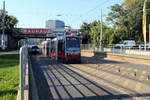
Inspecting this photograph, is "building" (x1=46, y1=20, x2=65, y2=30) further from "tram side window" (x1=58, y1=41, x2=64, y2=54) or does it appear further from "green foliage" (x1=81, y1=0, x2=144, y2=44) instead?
"tram side window" (x1=58, y1=41, x2=64, y2=54)

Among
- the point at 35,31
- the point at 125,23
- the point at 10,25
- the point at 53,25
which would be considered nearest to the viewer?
the point at 125,23

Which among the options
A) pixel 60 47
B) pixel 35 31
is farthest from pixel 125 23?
pixel 60 47

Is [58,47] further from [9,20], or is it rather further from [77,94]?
[9,20]

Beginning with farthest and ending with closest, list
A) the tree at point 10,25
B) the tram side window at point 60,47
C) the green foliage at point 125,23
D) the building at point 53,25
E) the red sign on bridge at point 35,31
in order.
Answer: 1. the building at point 53,25
2. the red sign on bridge at point 35,31
3. the tree at point 10,25
4. the green foliage at point 125,23
5. the tram side window at point 60,47

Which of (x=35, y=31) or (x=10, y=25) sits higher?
(x=10, y=25)

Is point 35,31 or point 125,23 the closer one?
point 125,23

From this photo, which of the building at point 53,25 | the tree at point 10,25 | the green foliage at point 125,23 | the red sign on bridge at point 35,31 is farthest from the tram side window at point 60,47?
the building at point 53,25

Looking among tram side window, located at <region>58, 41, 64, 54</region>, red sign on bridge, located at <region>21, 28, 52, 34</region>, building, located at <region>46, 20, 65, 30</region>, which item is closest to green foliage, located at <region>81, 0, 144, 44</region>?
red sign on bridge, located at <region>21, 28, 52, 34</region>

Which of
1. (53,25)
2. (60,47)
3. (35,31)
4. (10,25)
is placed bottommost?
(60,47)

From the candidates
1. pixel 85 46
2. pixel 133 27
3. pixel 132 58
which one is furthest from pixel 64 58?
pixel 133 27

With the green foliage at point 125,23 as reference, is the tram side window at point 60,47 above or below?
below

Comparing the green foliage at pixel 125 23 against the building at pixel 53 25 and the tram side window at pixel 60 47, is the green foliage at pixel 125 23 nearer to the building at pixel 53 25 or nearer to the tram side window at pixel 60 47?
the building at pixel 53 25

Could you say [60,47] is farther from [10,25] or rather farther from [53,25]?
[53,25]

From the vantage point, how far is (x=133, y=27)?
2982 inches
